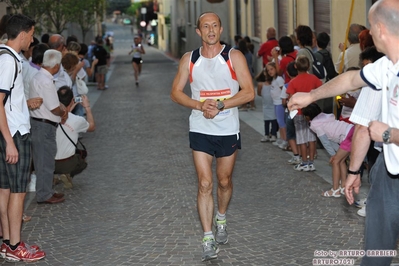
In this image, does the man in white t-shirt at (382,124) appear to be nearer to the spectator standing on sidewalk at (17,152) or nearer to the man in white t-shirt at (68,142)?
the spectator standing on sidewalk at (17,152)

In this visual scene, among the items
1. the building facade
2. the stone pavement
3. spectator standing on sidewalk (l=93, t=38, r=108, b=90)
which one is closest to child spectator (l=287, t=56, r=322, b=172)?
the stone pavement

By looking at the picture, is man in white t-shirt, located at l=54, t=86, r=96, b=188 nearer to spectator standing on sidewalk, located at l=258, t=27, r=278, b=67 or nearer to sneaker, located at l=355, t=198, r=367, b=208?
sneaker, located at l=355, t=198, r=367, b=208

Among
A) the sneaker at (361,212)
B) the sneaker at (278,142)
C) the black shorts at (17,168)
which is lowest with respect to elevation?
the sneaker at (278,142)

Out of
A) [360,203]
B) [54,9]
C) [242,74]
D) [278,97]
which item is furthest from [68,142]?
[54,9]

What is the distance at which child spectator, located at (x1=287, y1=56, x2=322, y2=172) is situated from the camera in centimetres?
1091

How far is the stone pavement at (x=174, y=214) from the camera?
716 centimetres

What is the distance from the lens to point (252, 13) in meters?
30.2

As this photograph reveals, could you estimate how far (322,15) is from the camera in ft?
63.8

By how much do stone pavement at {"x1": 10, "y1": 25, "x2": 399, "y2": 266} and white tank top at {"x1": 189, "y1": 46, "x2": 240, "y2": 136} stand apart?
3.47 feet

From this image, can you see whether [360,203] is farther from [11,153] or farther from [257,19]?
[257,19]

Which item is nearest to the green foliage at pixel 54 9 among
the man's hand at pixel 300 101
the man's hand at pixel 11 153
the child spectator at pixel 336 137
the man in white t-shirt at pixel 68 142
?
the man in white t-shirt at pixel 68 142

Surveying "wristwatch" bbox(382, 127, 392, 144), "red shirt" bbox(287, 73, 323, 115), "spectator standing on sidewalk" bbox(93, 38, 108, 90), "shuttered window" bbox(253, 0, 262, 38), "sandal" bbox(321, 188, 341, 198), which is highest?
"wristwatch" bbox(382, 127, 392, 144)

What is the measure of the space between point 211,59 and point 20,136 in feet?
5.53

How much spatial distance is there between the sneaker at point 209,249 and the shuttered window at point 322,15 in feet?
41.2
